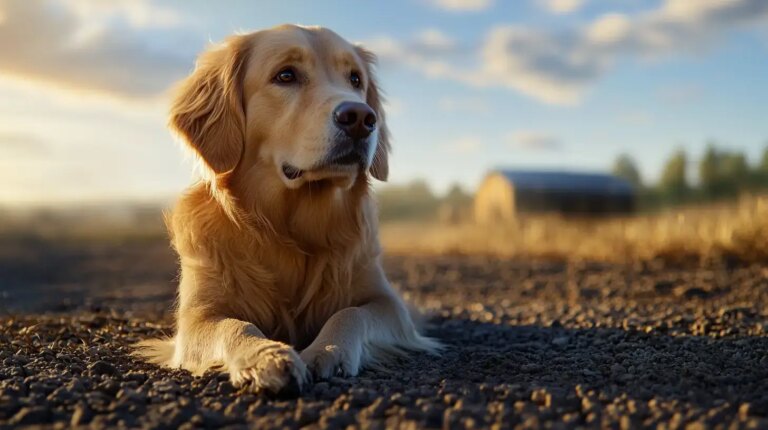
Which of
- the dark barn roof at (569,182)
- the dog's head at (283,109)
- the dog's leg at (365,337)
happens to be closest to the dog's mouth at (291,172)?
the dog's head at (283,109)

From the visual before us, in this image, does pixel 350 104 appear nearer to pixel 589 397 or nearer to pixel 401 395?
pixel 401 395

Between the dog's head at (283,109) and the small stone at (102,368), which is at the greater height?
the dog's head at (283,109)

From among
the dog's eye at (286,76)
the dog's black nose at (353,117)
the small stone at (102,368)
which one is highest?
the dog's eye at (286,76)

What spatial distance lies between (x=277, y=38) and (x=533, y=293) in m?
4.68

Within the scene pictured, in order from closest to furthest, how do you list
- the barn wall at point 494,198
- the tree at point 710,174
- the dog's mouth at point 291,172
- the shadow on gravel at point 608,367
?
the shadow on gravel at point 608,367 → the dog's mouth at point 291,172 → the barn wall at point 494,198 → the tree at point 710,174

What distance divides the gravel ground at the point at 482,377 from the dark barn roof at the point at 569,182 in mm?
15502

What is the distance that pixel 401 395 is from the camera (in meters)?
2.53

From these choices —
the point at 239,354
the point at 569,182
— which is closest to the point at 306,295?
the point at 239,354

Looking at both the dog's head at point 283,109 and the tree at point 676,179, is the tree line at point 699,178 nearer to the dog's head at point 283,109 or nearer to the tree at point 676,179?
the tree at point 676,179

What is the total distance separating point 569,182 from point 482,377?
20553mm

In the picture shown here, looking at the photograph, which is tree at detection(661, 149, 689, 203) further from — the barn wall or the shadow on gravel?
the shadow on gravel

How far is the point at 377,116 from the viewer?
452cm

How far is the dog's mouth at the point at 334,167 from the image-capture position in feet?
11.3

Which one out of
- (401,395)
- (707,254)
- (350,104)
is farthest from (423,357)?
(707,254)
